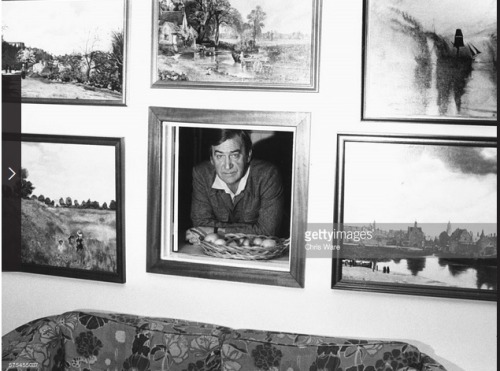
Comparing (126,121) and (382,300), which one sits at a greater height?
(126,121)

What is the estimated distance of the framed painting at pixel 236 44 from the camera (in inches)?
A: 108

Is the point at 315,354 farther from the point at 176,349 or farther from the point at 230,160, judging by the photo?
the point at 230,160

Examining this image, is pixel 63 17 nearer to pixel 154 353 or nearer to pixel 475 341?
pixel 154 353

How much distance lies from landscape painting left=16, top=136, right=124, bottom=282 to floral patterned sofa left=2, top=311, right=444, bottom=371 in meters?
0.31

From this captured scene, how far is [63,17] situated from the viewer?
306 centimetres

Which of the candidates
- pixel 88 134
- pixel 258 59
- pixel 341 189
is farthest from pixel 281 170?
pixel 88 134

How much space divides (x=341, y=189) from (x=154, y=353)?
113cm

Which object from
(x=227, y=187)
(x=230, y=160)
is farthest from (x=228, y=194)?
(x=230, y=160)

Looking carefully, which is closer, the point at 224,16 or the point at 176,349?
the point at 176,349

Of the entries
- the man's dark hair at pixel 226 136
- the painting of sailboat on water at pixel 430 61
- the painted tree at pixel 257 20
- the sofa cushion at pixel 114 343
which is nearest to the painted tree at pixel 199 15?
the painted tree at pixel 257 20

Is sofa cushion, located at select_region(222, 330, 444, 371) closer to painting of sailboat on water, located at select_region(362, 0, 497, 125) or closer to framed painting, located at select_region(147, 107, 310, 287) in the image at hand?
framed painting, located at select_region(147, 107, 310, 287)

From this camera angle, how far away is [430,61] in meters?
2.62

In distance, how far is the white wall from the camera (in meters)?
2.71

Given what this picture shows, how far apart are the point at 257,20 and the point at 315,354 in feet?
4.99
